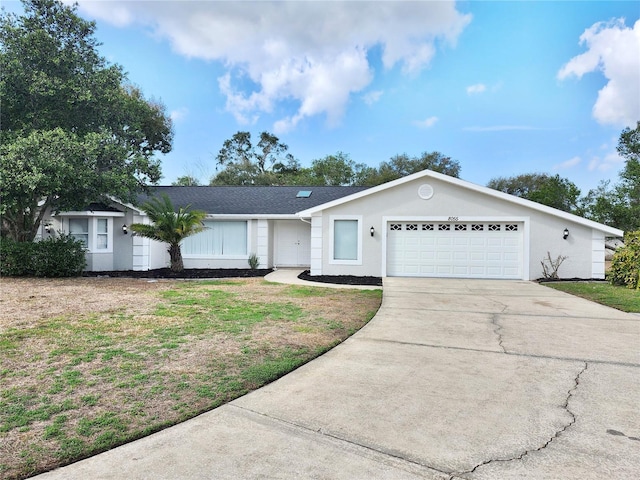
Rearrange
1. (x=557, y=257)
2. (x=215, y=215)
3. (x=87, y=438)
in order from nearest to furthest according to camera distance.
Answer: (x=87, y=438) < (x=557, y=257) < (x=215, y=215)

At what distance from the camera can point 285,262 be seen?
17656 millimetres

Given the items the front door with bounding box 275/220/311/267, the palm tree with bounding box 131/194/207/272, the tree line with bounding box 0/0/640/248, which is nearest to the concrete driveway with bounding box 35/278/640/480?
the palm tree with bounding box 131/194/207/272

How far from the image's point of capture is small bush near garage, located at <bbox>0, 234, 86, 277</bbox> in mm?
13133

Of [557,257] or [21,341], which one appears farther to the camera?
[557,257]

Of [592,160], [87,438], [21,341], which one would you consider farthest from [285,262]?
[592,160]

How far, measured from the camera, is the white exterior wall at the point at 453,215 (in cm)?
1330

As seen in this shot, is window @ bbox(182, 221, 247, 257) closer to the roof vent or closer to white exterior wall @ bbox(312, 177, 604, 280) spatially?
white exterior wall @ bbox(312, 177, 604, 280)

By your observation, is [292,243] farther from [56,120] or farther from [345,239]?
[56,120]

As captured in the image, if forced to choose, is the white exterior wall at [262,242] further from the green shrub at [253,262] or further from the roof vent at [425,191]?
the roof vent at [425,191]

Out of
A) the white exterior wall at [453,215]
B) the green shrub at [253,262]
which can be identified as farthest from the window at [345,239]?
the green shrub at [253,262]

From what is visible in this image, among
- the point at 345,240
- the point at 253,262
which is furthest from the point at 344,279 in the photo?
the point at 253,262

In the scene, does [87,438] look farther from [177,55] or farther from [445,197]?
[177,55]

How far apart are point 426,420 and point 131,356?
139 inches

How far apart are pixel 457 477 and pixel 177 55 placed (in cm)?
2049
